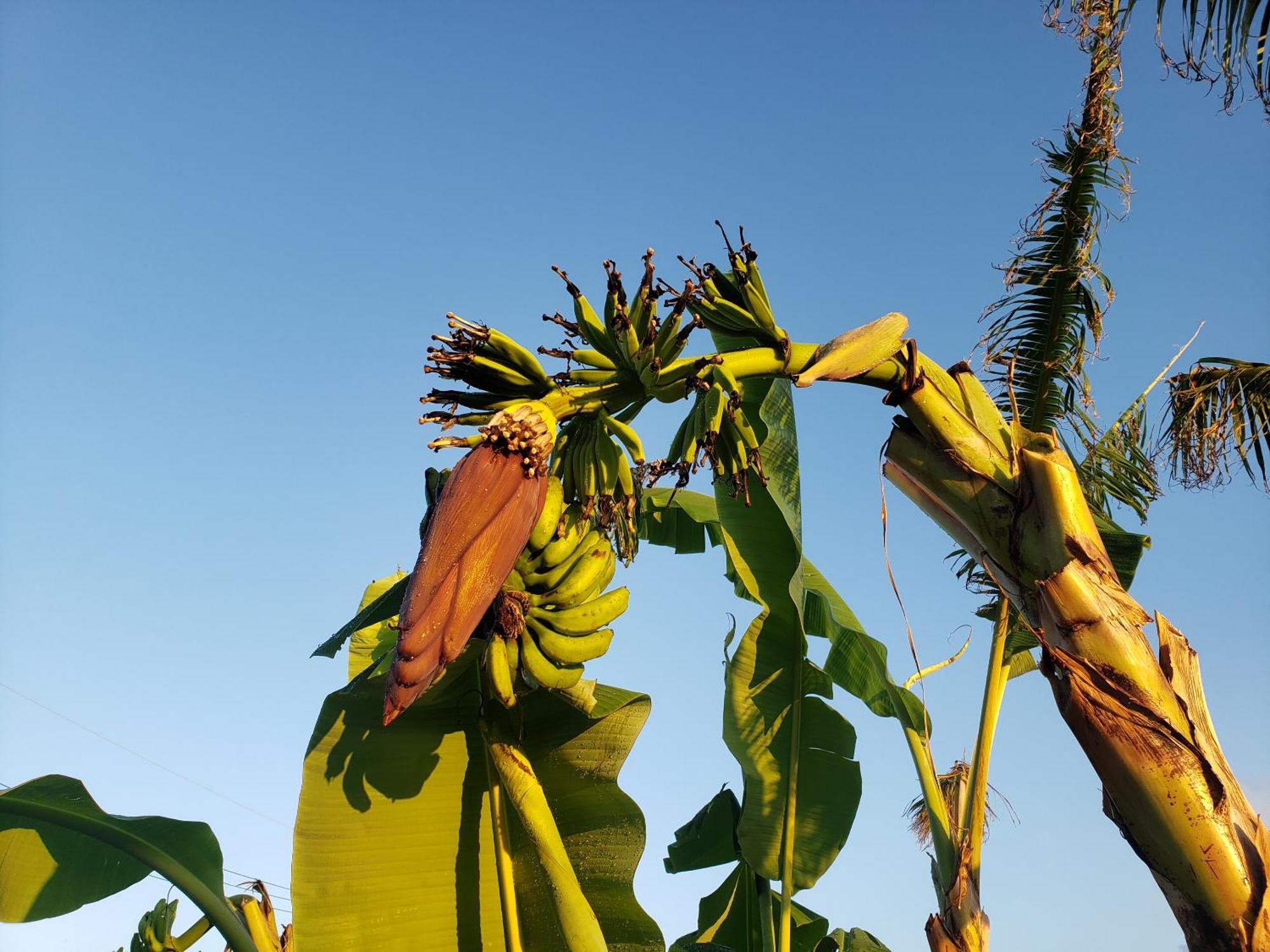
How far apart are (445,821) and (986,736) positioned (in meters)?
1.99

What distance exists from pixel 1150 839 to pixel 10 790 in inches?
120

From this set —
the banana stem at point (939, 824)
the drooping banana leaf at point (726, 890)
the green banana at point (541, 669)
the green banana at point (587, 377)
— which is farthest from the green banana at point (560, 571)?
the drooping banana leaf at point (726, 890)

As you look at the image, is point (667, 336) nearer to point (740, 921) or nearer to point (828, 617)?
point (828, 617)

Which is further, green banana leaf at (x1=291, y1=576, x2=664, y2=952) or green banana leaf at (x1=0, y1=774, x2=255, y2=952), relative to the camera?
green banana leaf at (x1=0, y1=774, x2=255, y2=952)

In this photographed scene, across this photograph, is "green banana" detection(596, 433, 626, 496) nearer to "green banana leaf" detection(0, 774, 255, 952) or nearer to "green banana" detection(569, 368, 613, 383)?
"green banana" detection(569, 368, 613, 383)

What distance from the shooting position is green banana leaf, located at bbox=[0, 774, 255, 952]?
2975 millimetres

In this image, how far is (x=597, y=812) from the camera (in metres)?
2.78

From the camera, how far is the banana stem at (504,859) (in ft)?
8.61

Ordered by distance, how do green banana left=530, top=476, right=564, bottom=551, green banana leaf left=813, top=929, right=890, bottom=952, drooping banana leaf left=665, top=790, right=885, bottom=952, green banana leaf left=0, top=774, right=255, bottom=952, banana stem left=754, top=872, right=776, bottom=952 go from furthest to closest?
drooping banana leaf left=665, top=790, right=885, bottom=952 < green banana leaf left=813, top=929, right=890, bottom=952 < banana stem left=754, top=872, right=776, bottom=952 < green banana leaf left=0, top=774, right=255, bottom=952 < green banana left=530, top=476, right=564, bottom=551

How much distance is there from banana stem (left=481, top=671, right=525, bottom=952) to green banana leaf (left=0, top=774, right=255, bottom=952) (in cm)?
98

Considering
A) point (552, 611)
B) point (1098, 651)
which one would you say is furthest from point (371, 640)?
point (1098, 651)

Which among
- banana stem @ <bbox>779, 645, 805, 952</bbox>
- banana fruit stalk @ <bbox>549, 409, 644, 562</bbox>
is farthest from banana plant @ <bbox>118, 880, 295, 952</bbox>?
banana fruit stalk @ <bbox>549, 409, 644, 562</bbox>

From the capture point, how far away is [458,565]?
1656mm

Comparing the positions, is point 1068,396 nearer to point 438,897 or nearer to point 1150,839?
point 1150,839
